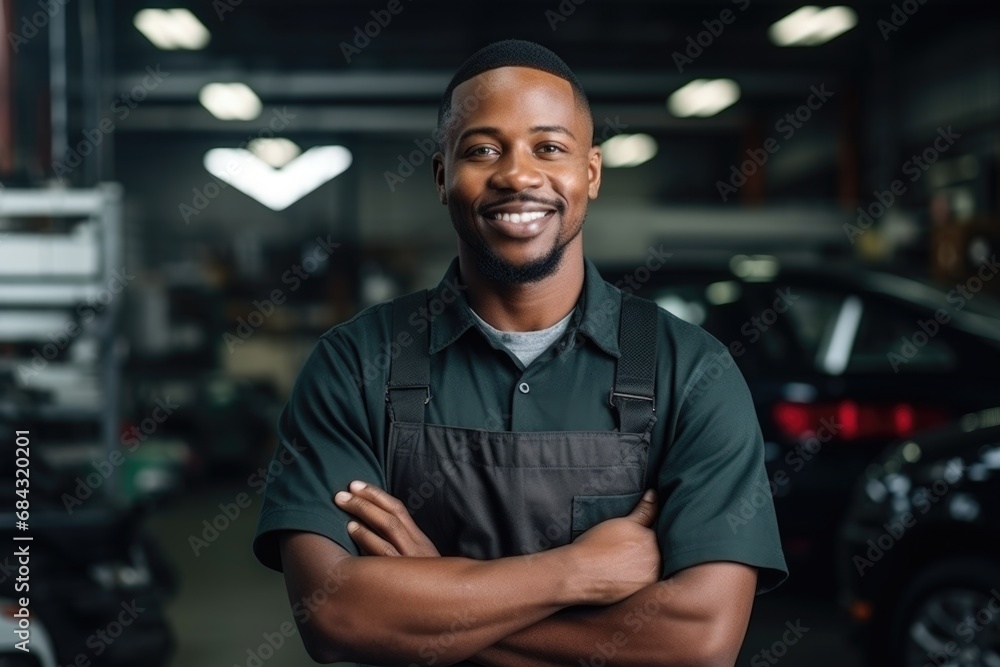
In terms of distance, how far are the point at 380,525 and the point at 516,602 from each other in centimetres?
23

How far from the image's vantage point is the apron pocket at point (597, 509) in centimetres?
169

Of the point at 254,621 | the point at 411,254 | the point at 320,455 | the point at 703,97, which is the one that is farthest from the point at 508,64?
the point at 703,97

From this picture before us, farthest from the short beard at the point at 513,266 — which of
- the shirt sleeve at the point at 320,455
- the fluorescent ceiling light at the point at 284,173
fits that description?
the fluorescent ceiling light at the point at 284,173

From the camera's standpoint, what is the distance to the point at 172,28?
11211mm

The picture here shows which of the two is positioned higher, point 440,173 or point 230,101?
point 230,101

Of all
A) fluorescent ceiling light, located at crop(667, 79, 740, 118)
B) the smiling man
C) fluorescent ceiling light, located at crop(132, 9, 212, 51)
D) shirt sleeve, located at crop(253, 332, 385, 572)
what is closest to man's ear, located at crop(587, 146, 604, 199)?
the smiling man

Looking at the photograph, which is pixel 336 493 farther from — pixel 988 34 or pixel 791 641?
pixel 988 34

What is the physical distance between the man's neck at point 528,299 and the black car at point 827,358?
2.84 metres

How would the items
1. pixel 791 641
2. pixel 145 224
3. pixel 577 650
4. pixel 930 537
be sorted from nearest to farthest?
pixel 577 650
pixel 930 537
pixel 791 641
pixel 145 224

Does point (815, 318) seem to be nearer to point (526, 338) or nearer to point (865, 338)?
point (865, 338)

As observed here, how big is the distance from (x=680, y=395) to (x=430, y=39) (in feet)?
35.0

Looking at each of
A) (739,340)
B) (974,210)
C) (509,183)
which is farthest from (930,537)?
(974,210)

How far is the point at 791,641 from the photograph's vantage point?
4484 millimetres

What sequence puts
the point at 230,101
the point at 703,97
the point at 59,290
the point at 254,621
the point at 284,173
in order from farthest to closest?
the point at 284,173, the point at 703,97, the point at 230,101, the point at 59,290, the point at 254,621
